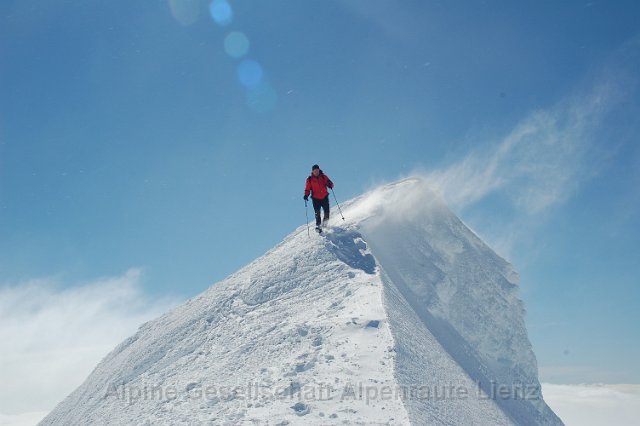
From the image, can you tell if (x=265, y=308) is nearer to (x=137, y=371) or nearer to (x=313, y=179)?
(x=137, y=371)

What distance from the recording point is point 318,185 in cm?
1977

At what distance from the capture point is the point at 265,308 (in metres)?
16.1

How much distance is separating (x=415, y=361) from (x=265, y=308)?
5974mm

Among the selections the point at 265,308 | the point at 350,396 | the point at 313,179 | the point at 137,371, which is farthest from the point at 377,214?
the point at 350,396

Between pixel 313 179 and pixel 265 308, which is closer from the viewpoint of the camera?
pixel 265 308

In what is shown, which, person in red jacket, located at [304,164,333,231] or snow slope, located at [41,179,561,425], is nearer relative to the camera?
snow slope, located at [41,179,561,425]

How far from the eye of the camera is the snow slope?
405 inches

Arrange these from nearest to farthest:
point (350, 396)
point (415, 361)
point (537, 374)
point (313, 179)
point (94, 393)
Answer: point (350, 396), point (415, 361), point (94, 393), point (313, 179), point (537, 374)

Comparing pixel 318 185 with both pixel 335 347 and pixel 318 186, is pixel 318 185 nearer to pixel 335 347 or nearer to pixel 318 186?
pixel 318 186

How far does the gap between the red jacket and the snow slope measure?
194 cm

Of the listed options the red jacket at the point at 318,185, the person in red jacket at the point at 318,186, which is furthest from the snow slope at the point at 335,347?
the red jacket at the point at 318,185

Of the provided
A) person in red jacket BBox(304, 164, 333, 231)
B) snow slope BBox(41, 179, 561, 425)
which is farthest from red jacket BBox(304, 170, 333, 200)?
snow slope BBox(41, 179, 561, 425)

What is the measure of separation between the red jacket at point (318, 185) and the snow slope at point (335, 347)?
1.94 metres

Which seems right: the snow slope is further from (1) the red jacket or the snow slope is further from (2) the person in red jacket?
(1) the red jacket
